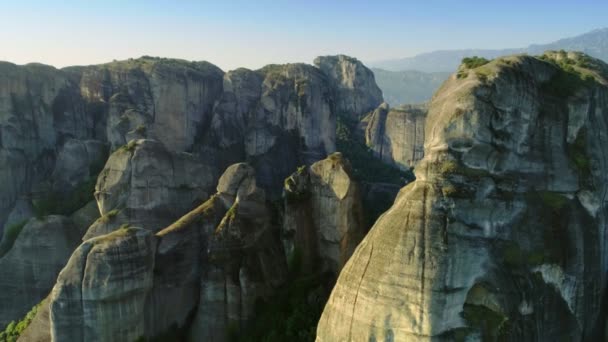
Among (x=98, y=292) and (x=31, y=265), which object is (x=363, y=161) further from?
(x=98, y=292)

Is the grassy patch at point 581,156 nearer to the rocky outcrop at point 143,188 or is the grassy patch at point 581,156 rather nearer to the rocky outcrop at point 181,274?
the rocky outcrop at point 181,274

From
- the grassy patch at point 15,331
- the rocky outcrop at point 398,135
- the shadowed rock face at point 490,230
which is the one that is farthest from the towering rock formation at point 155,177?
the rocky outcrop at point 398,135

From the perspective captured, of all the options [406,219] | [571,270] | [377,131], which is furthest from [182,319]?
[377,131]

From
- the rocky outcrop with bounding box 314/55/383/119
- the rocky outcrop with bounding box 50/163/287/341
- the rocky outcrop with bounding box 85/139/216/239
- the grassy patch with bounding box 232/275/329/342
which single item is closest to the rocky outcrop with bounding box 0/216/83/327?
the rocky outcrop with bounding box 85/139/216/239

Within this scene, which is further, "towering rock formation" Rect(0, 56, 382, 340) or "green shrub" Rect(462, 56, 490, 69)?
"towering rock formation" Rect(0, 56, 382, 340)

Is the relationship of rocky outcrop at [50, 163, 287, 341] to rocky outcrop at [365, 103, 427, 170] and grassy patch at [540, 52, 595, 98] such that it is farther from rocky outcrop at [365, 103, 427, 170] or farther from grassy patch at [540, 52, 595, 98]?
rocky outcrop at [365, 103, 427, 170]

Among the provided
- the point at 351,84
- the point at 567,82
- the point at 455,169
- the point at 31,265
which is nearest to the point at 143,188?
the point at 31,265

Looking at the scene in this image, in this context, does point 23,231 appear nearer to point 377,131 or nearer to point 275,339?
point 275,339
